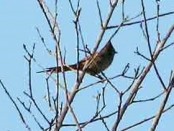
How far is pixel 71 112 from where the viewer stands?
4.07 metres

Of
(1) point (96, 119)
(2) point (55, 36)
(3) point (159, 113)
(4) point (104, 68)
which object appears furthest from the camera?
(4) point (104, 68)

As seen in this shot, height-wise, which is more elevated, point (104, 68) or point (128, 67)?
point (104, 68)

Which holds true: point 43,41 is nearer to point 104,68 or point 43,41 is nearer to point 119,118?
point 119,118

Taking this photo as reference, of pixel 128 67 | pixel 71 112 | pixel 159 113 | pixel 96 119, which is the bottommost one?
pixel 159 113

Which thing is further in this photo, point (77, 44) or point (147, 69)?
point (77, 44)

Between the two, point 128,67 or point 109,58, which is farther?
point 109,58

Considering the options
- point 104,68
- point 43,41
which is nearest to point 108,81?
point 43,41

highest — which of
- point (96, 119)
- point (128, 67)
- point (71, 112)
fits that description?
point (128, 67)

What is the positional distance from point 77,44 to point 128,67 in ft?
2.19

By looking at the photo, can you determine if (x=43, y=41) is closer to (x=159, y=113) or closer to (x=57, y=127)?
(x=57, y=127)

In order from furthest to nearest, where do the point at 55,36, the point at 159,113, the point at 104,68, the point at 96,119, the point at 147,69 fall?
the point at 104,68 < the point at 96,119 < the point at 55,36 < the point at 147,69 < the point at 159,113

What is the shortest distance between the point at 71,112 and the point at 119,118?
1.11 ft

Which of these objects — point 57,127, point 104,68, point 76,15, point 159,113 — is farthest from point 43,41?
point 104,68

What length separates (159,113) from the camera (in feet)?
12.2
